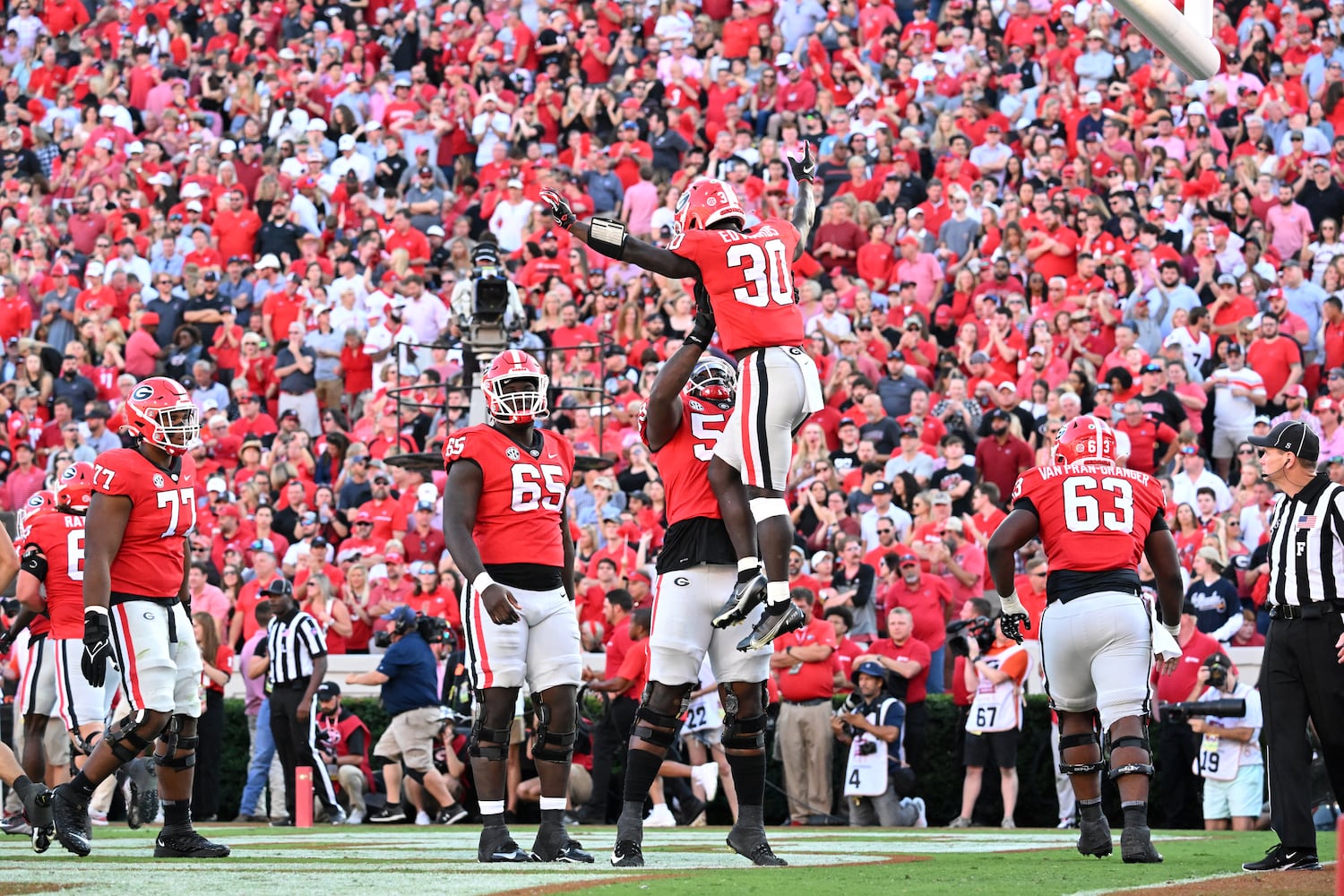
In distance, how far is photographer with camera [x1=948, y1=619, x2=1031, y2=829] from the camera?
14.5m

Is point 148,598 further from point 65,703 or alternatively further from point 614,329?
point 614,329

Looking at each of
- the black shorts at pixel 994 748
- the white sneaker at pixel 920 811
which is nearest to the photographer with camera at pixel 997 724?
the black shorts at pixel 994 748

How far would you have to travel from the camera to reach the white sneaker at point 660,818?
1479cm

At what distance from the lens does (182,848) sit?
9352 mm

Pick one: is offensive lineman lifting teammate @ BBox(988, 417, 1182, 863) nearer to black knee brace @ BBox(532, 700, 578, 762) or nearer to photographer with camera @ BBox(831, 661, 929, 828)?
black knee brace @ BBox(532, 700, 578, 762)

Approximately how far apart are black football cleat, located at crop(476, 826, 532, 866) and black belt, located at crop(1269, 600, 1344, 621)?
3570mm

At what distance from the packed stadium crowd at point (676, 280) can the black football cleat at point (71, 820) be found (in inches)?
242

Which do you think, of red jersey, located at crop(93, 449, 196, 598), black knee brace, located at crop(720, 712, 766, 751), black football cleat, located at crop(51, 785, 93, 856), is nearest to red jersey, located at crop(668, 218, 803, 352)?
black knee brace, located at crop(720, 712, 766, 751)

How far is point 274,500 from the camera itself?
19.9m

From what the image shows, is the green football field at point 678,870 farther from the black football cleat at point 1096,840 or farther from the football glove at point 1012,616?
the football glove at point 1012,616

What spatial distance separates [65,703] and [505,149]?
1388 centimetres

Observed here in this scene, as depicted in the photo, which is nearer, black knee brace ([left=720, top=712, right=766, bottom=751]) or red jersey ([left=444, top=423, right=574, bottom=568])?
black knee brace ([left=720, top=712, right=766, bottom=751])

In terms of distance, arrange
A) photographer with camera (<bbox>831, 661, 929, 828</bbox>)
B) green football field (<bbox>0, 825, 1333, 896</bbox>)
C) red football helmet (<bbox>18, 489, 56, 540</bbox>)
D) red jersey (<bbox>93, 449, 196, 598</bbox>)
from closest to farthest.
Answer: green football field (<bbox>0, 825, 1333, 896</bbox>) → red jersey (<bbox>93, 449, 196, 598</bbox>) → red football helmet (<bbox>18, 489, 56, 540</bbox>) → photographer with camera (<bbox>831, 661, 929, 828</bbox>)

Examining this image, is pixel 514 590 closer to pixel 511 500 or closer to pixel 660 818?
pixel 511 500
